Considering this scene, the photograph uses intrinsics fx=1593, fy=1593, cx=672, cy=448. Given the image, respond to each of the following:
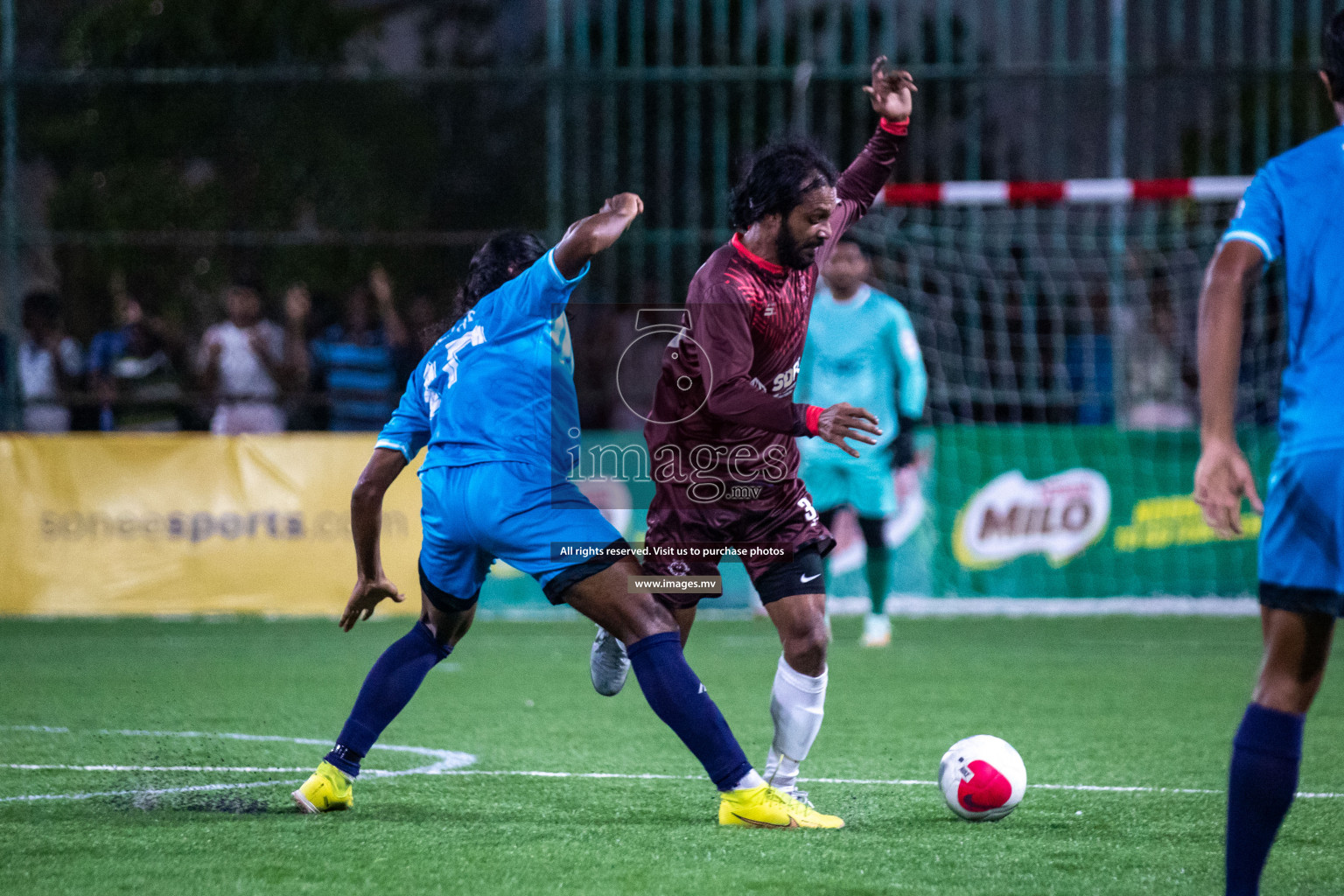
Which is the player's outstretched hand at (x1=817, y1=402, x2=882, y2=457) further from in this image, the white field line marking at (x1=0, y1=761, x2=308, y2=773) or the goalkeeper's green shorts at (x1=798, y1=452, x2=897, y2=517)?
the goalkeeper's green shorts at (x1=798, y1=452, x2=897, y2=517)

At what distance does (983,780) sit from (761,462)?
3.73ft

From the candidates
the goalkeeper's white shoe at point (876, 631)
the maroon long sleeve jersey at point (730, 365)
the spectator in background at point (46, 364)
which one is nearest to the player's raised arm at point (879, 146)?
the maroon long sleeve jersey at point (730, 365)

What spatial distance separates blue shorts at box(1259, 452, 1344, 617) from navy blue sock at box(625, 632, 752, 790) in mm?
1674

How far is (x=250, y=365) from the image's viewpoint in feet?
39.6

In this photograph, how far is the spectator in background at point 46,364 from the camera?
12250 millimetres

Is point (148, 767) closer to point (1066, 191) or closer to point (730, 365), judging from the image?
point (730, 365)

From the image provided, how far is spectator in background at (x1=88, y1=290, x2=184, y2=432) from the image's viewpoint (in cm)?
1230

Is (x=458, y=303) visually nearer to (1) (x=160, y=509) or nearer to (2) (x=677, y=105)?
(1) (x=160, y=509)

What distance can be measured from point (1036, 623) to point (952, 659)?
230 cm

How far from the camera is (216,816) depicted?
4.67 m

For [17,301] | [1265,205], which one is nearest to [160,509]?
[17,301]

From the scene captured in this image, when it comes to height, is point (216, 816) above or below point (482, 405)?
below

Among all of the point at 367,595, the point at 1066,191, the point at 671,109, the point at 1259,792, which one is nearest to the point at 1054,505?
the point at 1066,191

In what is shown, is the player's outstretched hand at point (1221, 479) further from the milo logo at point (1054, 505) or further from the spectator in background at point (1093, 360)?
the spectator in background at point (1093, 360)
